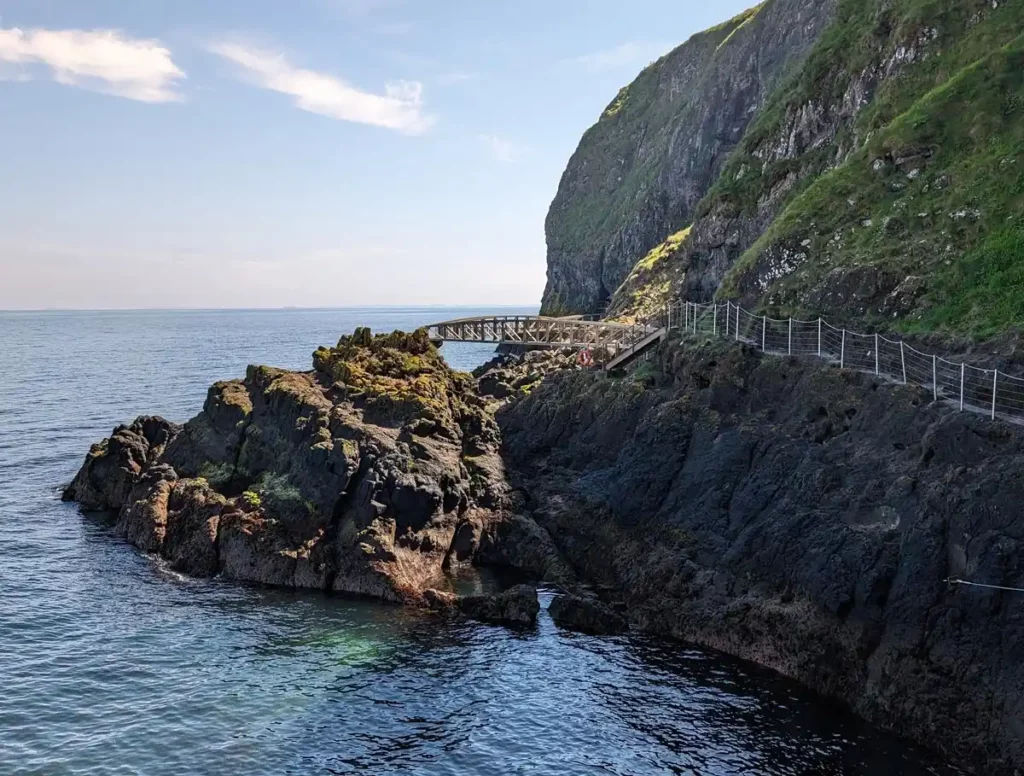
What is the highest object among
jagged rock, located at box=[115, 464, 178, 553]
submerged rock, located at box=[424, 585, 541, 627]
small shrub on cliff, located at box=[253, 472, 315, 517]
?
small shrub on cliff, located at box=[253, 472, 315, 517]

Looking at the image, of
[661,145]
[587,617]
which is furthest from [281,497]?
[661,145]

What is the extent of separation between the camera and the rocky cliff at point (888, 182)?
120 feet

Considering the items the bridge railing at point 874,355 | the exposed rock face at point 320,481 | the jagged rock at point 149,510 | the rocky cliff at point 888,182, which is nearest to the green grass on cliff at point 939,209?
the rocky cliff at point 888,182

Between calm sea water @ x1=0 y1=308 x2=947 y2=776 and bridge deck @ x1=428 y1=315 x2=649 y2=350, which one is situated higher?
bridge deck @ x1=428 y1=315 x2=649 y2=350

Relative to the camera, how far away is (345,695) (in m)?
26.1

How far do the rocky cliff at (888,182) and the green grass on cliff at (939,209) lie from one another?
78 millimetres

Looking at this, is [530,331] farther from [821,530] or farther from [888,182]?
[821,530]

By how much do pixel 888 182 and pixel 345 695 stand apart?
120 feet

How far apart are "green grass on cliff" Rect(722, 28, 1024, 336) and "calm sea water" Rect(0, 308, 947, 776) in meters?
18.0

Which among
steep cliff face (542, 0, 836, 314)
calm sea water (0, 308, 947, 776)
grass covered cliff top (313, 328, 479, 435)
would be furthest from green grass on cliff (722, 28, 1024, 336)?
steep cliff face (542, 0, 836, 314)

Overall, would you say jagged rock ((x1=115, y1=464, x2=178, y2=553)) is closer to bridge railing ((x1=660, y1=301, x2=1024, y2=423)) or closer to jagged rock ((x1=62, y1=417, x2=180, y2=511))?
jagged rock ((x1=62, y1=417, x2=180, y2=511))

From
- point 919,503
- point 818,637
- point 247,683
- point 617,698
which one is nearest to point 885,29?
point 919,503

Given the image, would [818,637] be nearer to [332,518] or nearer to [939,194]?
[332,518]

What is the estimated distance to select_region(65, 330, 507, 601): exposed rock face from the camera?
36.0m
